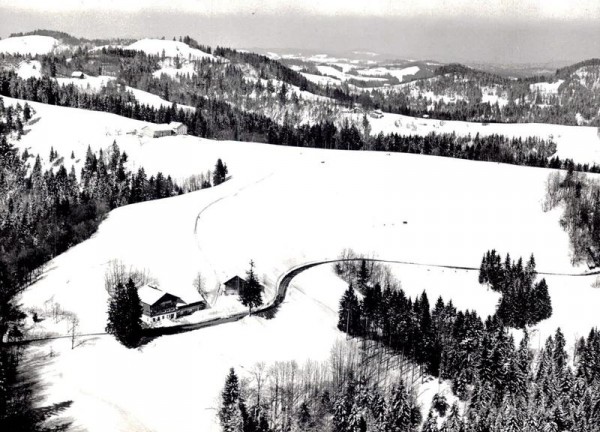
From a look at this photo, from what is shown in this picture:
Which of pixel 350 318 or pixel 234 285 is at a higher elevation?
pixel 234 285

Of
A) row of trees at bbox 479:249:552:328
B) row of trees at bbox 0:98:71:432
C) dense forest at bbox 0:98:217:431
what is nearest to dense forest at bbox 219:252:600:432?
row of trees at bbox 479:249:552:328

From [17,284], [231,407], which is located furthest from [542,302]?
[17,284]

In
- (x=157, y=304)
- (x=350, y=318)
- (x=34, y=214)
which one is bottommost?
(x=350, y=318)

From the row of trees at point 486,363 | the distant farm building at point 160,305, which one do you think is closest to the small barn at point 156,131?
the distant farm building at point 160,305

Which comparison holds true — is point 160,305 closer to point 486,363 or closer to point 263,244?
point 263,244

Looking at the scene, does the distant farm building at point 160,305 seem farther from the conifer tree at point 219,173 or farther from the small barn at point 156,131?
the small barn at point 156,131

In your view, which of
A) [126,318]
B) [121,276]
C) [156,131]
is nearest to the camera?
[126,318]
